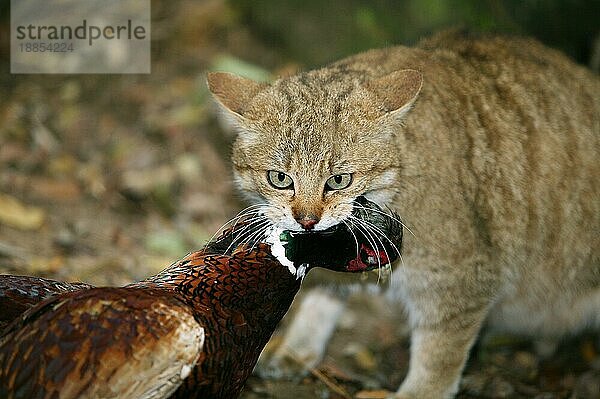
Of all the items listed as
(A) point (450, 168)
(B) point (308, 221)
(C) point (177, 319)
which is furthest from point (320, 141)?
(C) point (177, 319)

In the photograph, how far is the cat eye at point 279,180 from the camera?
3.70m

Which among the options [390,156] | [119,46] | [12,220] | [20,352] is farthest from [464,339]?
[119,46]

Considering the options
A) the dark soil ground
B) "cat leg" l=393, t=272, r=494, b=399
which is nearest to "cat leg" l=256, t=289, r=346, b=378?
the dark soil ground

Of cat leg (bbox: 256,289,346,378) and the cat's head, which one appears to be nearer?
the cat's head

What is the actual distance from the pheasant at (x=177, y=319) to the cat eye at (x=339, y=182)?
13 cm

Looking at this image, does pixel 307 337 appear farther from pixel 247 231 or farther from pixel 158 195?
pixel 158 195

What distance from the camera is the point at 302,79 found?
155 inches

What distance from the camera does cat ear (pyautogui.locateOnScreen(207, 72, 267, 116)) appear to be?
3787mm

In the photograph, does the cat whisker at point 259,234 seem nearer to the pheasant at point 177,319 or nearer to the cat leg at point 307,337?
the pheasant at point 177,319
